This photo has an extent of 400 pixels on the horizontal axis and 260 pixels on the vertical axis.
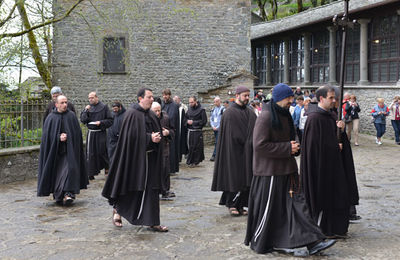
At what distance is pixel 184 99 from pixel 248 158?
1630 centimetres

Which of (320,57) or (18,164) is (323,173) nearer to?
(18,164)

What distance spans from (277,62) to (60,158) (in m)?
27.5

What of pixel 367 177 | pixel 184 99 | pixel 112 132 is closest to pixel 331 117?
pixel 367 177

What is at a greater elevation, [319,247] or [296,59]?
[296,59]

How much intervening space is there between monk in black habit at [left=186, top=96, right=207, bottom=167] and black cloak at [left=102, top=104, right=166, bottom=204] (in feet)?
25.6

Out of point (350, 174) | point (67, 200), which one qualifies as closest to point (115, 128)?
→ point (67, 200)

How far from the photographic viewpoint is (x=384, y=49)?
906 inches

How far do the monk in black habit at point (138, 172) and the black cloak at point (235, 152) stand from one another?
131 cm

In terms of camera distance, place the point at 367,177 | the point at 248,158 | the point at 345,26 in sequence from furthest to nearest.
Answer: the point at 367,177
the point at 248,158
the point at 345,26

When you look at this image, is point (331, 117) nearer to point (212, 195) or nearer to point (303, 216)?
point (303, 216)

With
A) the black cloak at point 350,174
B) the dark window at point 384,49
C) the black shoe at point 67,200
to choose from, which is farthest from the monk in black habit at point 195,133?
the dark window at point 384,49

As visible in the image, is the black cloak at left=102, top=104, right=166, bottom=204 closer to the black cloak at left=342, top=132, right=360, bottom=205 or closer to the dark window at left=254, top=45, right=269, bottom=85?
the black cloak at left=342, top=132, right=360, bottom=205

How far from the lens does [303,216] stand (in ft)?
18.7

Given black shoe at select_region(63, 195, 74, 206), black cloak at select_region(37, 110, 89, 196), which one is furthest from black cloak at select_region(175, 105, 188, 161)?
black shoe at select_region(63, 195, 74, 206)
